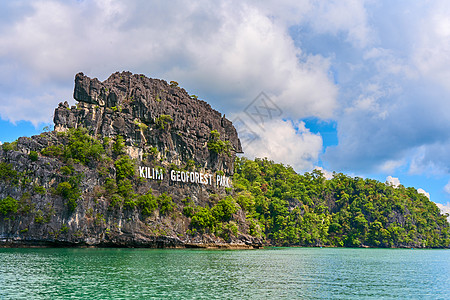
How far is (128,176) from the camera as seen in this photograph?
82.8m

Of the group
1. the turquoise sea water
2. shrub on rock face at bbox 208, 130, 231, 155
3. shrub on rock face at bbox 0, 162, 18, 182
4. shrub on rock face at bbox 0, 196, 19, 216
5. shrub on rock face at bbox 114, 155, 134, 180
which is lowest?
the turquoise sea water

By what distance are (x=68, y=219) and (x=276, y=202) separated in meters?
→ 79.8

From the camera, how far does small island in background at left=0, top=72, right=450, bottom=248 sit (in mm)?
69750

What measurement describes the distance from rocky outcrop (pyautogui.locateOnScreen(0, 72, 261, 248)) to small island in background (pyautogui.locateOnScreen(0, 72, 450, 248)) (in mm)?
195

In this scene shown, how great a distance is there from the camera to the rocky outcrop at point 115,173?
69375 millimetres

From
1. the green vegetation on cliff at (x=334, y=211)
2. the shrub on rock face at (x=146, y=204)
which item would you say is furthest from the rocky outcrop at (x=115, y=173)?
the green vegetation on cliff at (x=334, y=211)

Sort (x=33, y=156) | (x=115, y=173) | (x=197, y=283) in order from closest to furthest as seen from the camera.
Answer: (x=197, y=283)
(x=33, y=156)
(x=115, y=173)

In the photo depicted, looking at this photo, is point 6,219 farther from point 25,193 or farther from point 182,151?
point 182,151

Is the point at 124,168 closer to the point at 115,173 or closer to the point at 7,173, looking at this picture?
the point at 115,173

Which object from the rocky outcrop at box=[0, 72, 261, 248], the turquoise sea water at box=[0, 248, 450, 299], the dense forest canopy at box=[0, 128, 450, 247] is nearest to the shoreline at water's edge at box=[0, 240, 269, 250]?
the rocky outcrop at box=[0, 72, 261, 248]

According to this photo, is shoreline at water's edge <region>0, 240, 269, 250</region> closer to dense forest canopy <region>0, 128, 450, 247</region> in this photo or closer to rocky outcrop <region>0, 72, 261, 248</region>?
rocky outcrop <region>0, 72, 261, 248</region>

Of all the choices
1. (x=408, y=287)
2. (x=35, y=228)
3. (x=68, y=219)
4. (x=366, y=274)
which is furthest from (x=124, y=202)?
(x=408, y=287)

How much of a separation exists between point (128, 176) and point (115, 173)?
2828 millimetres

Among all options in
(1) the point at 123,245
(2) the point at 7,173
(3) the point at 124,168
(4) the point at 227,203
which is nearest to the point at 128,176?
(3) the point at 124,168
